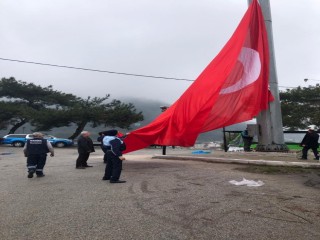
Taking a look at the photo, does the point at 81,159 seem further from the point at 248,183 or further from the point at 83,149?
the point at 248,183

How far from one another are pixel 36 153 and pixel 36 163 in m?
0.34

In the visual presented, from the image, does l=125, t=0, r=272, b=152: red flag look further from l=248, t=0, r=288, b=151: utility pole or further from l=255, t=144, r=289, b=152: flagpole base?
l=255, t=144, r=289, b=152: flagpole base

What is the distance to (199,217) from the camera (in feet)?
18.6

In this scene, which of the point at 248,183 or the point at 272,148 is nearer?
the point at 248,183

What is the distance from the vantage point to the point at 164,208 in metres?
6.31

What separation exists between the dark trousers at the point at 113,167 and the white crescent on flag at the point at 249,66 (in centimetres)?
618

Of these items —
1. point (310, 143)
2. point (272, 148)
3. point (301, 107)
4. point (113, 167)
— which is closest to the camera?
point (113, 167)

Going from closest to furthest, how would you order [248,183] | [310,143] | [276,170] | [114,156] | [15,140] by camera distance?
[248,183], [114,156], [276,170], [310,143], [15,140]

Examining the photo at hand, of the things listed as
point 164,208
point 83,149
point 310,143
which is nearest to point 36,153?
point 83,149

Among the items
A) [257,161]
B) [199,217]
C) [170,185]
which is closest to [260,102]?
[257,161]

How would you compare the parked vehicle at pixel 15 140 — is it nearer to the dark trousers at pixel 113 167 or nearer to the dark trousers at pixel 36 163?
the dark trousers at pixel 36 163

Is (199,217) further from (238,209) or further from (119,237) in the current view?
(119,237)

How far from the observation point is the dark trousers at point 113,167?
9.47m

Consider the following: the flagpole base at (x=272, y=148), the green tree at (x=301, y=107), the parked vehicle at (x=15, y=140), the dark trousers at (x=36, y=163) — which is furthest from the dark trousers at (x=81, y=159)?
the green tree at (x=301, y=107)
